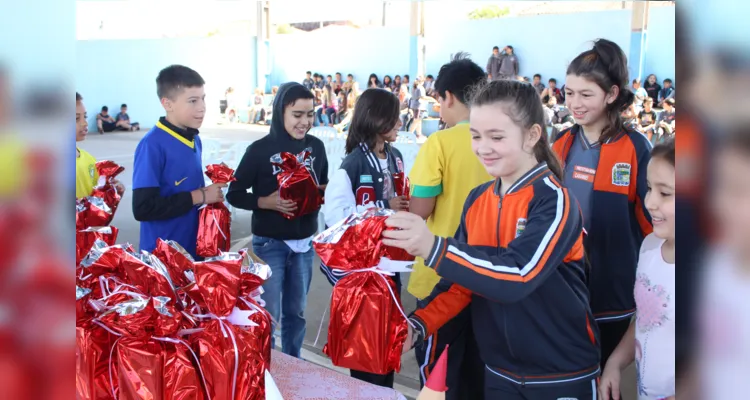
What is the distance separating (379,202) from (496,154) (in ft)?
3.64

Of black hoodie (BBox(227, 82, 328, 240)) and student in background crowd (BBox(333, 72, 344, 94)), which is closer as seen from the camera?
black hoodie (BBox(227, 82, 328, 240))

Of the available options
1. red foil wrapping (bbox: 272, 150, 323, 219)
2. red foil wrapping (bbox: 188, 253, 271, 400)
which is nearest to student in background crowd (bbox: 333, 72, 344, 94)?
red foil wrapping (bbox: 272, 150, 323, 219)

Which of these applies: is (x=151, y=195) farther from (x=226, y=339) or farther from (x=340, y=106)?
(x=340, y=106)

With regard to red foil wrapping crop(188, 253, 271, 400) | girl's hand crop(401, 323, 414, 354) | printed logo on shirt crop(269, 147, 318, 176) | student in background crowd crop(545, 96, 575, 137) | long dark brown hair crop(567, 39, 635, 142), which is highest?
student in background crowd crop(545, 96, 575, 137)

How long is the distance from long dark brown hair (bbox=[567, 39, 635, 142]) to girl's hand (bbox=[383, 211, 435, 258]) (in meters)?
1.24

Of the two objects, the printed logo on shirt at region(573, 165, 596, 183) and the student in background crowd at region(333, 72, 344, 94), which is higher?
the student in background crowd at region(333, 72, 344, 94)

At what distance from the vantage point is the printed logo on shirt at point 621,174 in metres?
2.14

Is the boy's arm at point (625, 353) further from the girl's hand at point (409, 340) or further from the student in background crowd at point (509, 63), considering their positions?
the student in background crowd at point (509, 63)

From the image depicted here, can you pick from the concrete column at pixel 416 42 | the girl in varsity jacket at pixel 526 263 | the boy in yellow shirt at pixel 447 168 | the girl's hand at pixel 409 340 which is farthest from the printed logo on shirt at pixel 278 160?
the concrete column at pixel 416 42

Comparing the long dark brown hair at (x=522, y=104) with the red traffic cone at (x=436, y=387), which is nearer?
the red traffic cone at (x=436, y=387)

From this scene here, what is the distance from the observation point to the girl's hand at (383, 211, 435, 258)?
4.05 feet

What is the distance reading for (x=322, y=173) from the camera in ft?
10.1

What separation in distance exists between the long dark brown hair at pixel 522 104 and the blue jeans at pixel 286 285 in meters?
1.50

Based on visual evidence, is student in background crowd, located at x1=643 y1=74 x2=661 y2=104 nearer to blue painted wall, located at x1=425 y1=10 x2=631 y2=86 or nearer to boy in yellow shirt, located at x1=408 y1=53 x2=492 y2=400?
blue painted wall, located at x1=425 y1=10 x2=631 y2=86
